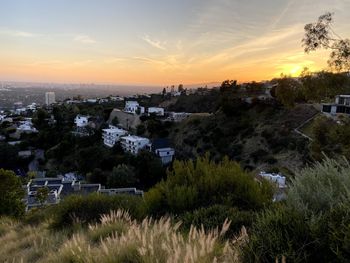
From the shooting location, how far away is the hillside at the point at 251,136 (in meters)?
28.5

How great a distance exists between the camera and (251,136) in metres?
33.9

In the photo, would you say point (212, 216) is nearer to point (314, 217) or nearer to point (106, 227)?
point (106, 227)

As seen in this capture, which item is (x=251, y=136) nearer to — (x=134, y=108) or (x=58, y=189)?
(x=58, y=189)

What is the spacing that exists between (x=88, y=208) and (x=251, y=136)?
28544mm

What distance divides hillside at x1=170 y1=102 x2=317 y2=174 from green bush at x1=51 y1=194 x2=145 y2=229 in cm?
2066

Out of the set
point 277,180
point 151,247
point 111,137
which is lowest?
point 111,137

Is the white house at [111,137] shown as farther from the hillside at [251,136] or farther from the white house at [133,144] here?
the hillside at [251,136]

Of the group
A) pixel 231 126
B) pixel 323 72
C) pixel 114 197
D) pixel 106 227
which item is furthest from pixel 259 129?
pixel 106 227

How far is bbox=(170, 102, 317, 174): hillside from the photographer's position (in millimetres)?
28484

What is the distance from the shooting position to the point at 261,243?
272cm

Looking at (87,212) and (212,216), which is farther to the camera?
(87,212)

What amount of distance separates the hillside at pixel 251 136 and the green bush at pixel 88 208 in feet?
67.8

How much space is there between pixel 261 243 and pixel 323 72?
23.6 ft

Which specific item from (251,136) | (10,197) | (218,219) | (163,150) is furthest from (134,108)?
(218,219)
